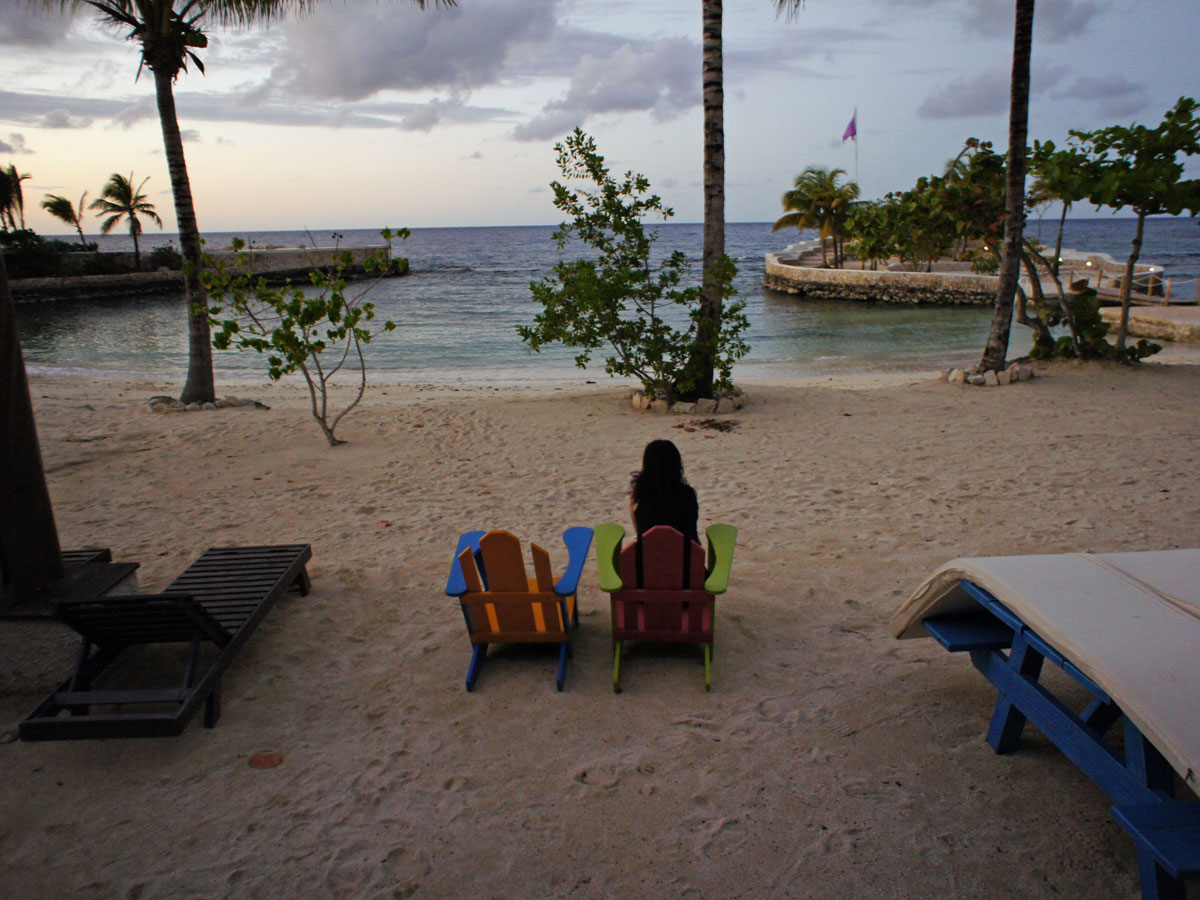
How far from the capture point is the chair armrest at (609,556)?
3770 mm

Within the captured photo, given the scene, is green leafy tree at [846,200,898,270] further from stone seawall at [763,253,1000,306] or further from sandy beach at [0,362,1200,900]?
sandy beach at [0,362,1200,900]

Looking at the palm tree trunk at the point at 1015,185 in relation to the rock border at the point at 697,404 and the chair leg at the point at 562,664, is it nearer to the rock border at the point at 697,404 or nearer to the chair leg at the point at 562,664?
the rock border at the point at 697,404

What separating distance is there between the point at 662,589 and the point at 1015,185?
1068 centimetres

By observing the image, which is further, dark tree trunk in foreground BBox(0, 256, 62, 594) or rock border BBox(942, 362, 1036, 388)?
rock border BBox(942, 362, 1036, 388)

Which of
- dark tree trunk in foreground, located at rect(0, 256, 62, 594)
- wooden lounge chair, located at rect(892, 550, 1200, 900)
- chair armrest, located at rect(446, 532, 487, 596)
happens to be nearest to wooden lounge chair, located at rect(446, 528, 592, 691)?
chair armrest, located at rect(446, 532, 487, 596)

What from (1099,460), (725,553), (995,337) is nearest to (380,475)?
(725,553)

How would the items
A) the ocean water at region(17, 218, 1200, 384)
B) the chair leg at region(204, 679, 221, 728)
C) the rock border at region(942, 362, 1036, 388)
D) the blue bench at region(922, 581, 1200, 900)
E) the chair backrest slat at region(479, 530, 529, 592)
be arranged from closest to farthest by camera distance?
the blue bench at region(922, 581, 1200, 900), the chair leg at region(204, 679, 221, 728), the chair backrest slat at region(479, 530, 529, 592), the rock border at region(942, 362, 1036, 388), the ocean water at region(17, 218, 1200, 384)

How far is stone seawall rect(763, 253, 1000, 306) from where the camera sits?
35.0 meters

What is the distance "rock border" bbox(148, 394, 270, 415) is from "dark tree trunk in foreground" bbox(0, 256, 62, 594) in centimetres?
782

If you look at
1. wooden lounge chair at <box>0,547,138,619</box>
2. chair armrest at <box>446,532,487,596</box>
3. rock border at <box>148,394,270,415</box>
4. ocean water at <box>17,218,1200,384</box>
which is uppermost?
chair armrest at <box>446,532,487,596</box>

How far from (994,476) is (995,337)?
5.93 metres

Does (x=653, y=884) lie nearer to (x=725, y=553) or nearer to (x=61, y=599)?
(x=725, y=553)

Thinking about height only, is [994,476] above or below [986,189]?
below

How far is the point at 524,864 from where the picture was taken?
2.71m
